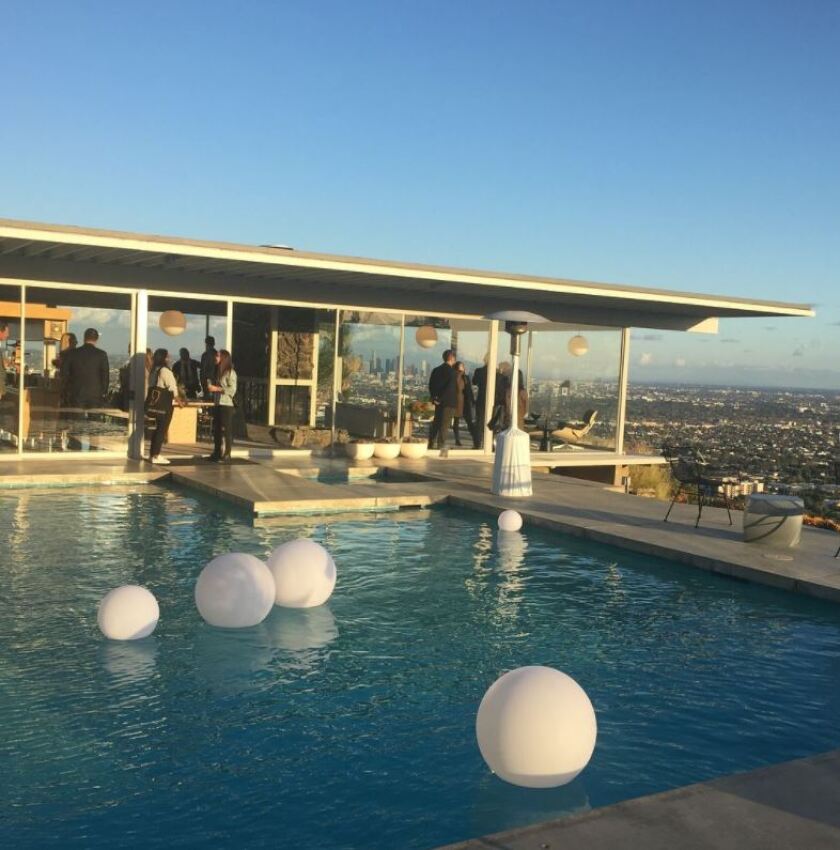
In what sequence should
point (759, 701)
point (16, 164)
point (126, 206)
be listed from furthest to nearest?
point (126, 206) → point (16, 164) → point (759, 701)

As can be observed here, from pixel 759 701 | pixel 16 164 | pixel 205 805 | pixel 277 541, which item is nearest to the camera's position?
pixel 205 805

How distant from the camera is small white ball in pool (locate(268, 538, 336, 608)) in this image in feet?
22.1

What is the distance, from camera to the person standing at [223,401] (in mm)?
13711

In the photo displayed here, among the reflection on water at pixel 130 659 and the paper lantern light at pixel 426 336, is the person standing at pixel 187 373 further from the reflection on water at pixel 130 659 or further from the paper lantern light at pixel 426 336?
the reflection on water at pixel 130 659

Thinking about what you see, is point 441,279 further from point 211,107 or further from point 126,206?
point 126,206

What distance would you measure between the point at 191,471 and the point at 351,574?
552cm

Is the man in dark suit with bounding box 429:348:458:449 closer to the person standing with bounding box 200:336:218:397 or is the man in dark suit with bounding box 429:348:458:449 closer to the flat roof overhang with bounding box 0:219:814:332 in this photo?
the flat roof overhang with bounding box 0:219:814:332


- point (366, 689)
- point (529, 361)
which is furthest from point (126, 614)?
point (529, 361)

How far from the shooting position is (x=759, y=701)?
5.43 metres

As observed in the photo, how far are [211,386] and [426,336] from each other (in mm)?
4330

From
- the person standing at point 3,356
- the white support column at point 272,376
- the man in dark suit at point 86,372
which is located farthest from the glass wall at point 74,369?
the white support column at point 272,376

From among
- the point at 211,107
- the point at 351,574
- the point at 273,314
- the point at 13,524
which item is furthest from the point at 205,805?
the point at 211,107

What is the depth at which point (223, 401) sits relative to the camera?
550 inches

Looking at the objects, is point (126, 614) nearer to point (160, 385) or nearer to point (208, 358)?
point (160, 385)
